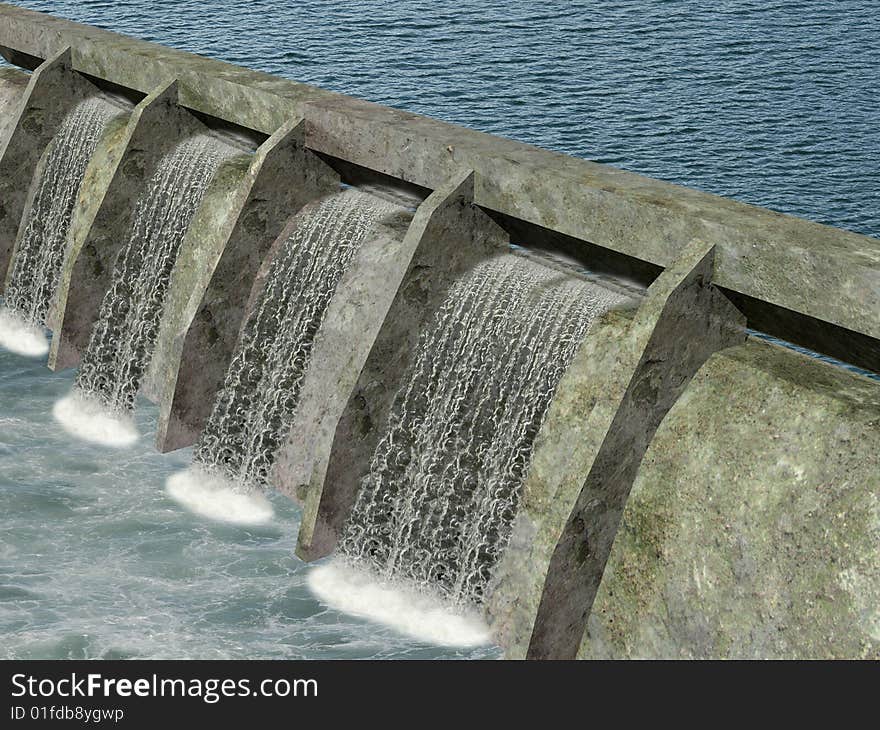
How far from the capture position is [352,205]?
15641 millimetres

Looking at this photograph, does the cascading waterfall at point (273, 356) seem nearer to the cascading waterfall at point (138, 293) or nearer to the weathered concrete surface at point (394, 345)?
the weathered concrete surface at point (394, 345)

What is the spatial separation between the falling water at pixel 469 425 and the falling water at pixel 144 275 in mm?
4995

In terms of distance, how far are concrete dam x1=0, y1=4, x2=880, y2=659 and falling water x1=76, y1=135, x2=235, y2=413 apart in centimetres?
4

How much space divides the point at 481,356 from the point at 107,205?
22.8 feet

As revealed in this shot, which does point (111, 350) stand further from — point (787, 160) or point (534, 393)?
point (787, 160)

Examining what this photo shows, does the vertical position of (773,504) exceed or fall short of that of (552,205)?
it falls short

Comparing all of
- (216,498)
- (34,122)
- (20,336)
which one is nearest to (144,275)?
(20,336)

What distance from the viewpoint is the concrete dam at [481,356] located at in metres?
10.8

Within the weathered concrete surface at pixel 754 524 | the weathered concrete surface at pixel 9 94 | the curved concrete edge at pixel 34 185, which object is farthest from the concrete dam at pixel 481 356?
the weathered concrete surface at pixel 9 94

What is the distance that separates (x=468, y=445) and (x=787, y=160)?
21.1 meters

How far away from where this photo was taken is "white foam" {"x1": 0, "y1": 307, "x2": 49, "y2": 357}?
1944cm

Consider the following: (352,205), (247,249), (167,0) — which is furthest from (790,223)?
(167,0)

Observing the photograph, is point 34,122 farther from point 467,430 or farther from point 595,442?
point 595,442

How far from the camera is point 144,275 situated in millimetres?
17594
